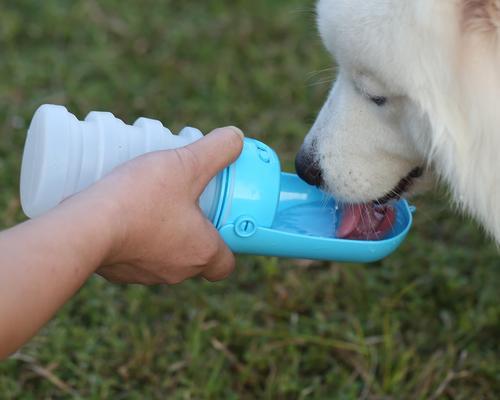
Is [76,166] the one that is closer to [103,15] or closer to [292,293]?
[292,293]

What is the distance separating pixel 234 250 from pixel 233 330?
62 centimetres

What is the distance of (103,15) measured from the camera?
4137 mm

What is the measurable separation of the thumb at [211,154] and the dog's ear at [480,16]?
22.2 inches

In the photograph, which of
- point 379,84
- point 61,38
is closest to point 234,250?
point 379,84

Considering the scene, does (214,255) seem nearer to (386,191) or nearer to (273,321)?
(386,191)

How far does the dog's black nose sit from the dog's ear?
564 millimetres

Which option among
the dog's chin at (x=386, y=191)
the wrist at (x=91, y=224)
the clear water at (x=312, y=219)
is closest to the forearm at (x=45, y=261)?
the wrist at (x=91, y=224)

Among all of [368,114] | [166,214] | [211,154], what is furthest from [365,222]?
[166,214]

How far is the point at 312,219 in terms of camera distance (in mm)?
2115

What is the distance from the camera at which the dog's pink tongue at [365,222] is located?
82.4 inches

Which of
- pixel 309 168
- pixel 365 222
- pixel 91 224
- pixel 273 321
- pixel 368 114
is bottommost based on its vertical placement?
pixel 273 321

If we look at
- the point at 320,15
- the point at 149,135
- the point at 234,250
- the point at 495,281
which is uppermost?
the point at 320,15

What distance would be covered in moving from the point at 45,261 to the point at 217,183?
0.54 m

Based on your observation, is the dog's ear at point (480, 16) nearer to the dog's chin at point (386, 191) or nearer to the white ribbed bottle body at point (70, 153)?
the dog's chin at point (386, 191)
